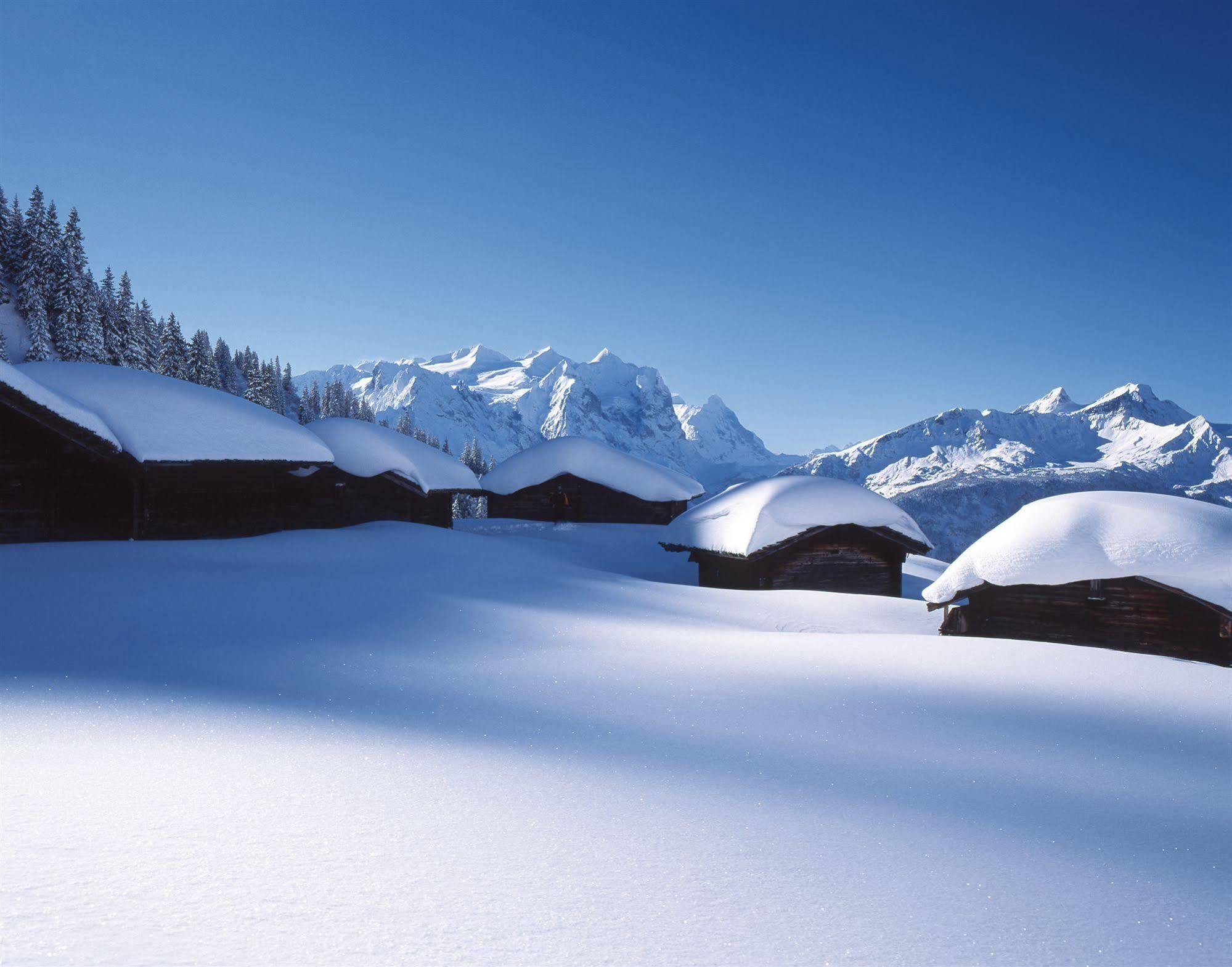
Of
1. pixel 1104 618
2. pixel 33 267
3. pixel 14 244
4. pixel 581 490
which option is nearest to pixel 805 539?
pixel 1104 618

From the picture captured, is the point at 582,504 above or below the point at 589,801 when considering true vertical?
above

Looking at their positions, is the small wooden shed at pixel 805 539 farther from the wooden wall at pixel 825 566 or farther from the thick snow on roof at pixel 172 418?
the thick snow on roof at pixel 172 418

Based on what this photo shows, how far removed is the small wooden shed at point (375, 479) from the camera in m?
23.9

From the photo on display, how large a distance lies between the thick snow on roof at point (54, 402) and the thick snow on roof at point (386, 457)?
337 inches

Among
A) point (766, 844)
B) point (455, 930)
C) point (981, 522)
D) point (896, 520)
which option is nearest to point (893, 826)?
point (766, 844)

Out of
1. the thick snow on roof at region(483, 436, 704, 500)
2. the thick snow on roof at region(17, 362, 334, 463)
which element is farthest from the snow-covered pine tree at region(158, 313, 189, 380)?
the thick snow on roof at region(17, 362, 334, 463)

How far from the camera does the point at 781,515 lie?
19844 mm

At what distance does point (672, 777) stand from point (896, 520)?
1869 cm

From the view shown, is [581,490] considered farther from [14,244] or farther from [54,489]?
[14,244]

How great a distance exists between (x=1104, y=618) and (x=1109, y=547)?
4.52ft

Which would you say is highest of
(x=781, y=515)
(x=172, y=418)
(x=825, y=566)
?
(x=172, y=418)

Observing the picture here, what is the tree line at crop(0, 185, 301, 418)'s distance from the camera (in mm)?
51406

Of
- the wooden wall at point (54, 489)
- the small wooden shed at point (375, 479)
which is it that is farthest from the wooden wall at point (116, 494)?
the small wooden shed at point (375, 479)

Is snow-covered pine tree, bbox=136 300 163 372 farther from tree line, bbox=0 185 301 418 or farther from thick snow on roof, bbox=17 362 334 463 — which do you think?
thick snow on roof, bbox=17 362 334 463
